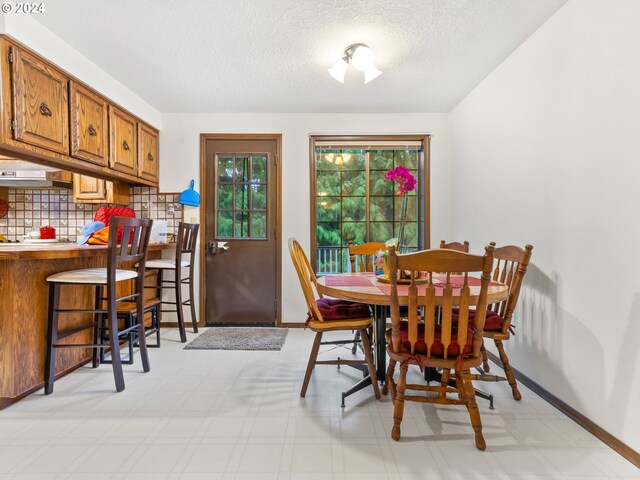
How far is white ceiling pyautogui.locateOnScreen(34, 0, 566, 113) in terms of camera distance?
6.36 ft

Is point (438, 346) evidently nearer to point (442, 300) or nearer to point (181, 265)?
point (442, 300)

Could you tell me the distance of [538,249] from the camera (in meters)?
2.10

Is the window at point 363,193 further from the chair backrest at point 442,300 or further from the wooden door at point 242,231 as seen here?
the chair backrest at point 442,300

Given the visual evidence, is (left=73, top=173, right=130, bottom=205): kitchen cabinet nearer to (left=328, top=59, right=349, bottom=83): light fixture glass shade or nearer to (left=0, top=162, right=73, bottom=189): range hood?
(left=0, top=162, right=73, bottom=189): range hood

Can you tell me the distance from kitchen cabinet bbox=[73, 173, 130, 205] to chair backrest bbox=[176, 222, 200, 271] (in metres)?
0.93

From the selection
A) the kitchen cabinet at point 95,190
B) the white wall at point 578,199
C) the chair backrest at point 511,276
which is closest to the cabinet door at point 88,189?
the kitchen cabinet at point 95,190

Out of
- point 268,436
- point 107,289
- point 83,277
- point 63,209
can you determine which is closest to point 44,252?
point 83,277

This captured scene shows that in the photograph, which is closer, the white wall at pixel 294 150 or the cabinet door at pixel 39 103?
the cabinet door at pixel 39 103

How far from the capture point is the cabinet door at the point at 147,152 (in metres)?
3.29

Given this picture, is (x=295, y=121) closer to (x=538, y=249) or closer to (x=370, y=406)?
(x=538, y=249)

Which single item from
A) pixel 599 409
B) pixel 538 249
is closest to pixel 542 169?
pixel 538 249

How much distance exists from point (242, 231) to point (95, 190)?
1.49 metres

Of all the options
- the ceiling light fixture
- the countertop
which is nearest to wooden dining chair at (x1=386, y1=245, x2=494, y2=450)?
the ceiling light fixture

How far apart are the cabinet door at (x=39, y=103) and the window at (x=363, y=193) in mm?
2106
